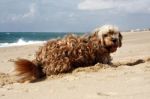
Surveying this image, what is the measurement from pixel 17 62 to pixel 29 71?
0.87 ft

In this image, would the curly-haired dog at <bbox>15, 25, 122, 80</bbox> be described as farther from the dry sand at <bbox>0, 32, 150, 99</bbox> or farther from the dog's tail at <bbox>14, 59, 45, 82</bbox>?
the dry sand at <bbox>0, 32, 150, 99</bbox>

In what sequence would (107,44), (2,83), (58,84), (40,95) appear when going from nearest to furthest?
(40,95) → (58,84) → (2,83) → (107,44)

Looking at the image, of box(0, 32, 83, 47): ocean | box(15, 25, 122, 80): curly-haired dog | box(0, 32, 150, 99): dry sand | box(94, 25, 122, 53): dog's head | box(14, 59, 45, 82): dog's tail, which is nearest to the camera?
box(0, 32, 150, 99): dry sand

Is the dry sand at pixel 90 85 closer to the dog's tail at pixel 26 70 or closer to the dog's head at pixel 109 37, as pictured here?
the dog's tail at pixel 26 70

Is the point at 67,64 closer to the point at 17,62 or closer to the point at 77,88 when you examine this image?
the point at 17,62

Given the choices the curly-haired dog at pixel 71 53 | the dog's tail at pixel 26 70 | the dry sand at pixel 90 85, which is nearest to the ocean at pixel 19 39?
the curly-haired dog at pixel 71 53

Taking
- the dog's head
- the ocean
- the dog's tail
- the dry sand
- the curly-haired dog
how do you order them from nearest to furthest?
the dry sand, the dog's tail, the curly-haired dog, the dog's head, the ocean

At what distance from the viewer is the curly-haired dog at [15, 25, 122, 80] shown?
7.54 metres

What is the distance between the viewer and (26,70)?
7.49m

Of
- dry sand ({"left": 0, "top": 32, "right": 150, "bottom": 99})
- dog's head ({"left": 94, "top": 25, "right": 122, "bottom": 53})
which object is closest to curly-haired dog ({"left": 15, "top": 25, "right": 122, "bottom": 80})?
dog's head ({"left": 94, "top": 25, "right": 122, "bottom": 53})

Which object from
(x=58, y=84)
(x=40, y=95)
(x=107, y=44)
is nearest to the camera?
(x=40, y=95)

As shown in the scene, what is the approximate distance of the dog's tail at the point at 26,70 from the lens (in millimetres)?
7434

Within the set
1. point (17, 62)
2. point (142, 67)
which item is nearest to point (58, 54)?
point (17, 62)

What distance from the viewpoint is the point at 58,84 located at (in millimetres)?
6590
